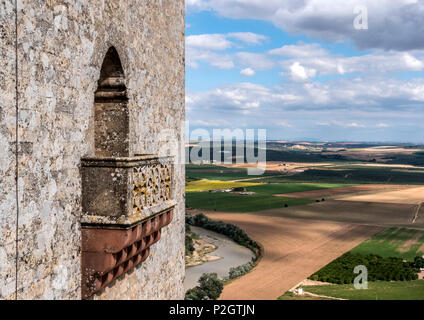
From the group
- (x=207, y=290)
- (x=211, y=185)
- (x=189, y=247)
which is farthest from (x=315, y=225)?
(x=211, y=185)

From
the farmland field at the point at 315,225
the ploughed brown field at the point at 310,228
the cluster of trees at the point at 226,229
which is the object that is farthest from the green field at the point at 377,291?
the cluster of trees at the point at 226,229

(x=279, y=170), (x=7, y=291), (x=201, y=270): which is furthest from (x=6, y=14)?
(x=279, y=170)

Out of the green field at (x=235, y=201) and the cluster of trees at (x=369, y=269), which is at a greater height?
the green field at (x=235, y=201)

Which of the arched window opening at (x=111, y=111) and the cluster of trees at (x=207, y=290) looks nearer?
the arched window opening at (x=111, y=111)

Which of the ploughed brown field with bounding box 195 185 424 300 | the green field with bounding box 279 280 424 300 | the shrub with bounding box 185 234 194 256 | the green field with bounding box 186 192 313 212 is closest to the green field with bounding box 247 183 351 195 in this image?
the ploughed brown field with bounding box 195 185 424 300

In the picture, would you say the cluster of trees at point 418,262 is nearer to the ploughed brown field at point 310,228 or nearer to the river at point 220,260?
the ploughed brown field at point 310,228

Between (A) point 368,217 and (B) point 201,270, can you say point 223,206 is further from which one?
(B) point 201,270

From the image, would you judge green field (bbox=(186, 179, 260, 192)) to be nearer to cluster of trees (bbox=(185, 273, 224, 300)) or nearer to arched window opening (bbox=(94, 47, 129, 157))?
cluster of trees (bbox=(185, 273, 224, 300))
